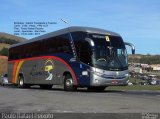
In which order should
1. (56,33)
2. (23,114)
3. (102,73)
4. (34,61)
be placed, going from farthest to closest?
(34,61) < (56,33) < (102,73) < (23,114)

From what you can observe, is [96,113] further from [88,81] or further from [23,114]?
[88,81]

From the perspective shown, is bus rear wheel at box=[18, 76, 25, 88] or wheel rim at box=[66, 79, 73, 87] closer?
wheel rim at box=[66, 79, 73, 87]

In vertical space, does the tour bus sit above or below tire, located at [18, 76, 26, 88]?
above

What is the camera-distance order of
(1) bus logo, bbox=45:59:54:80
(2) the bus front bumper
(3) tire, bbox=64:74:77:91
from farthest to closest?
(1) bus logo, bbox=45:59:54:80
(3) tire, bbox=64:74:77:91
(2) the bus front bumper

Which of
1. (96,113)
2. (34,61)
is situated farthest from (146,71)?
(96,113)

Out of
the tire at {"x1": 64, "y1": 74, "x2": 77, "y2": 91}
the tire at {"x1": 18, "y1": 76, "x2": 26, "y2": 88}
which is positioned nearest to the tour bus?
the tire at {"x1": 64, "y1": 74, "x2": 77, "y2": 91}

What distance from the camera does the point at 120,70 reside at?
2630 cm

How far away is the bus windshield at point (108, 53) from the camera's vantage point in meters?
25.6

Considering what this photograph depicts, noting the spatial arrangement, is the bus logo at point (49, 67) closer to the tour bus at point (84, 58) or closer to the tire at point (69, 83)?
the tour bus at point (84, 58)

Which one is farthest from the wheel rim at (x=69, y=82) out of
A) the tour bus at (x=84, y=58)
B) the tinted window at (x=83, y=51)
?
the tinted window at (x=83, y=51)

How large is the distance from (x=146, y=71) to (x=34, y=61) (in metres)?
134

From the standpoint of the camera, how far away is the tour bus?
25625mm

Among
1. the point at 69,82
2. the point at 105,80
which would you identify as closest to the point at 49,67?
the point at 69,82

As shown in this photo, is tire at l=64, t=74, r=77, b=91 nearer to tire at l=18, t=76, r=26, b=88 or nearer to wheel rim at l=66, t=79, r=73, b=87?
wheel rim at l=66, t=79, r=73, b=87
